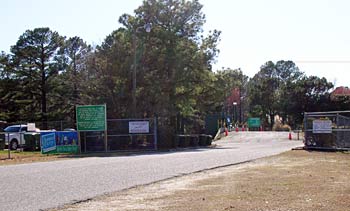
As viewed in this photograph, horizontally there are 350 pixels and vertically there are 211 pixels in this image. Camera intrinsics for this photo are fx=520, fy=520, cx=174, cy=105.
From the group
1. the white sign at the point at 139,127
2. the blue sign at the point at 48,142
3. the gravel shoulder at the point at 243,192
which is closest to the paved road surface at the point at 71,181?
the gravel shoulder at the point at 243,192

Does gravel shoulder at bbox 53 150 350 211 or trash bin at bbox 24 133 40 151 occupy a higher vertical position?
trash bin at bbox 24 133 40 151

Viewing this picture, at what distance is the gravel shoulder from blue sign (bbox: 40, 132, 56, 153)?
56.8 ft

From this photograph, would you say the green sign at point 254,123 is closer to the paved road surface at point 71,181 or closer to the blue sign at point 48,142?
the blue sign at point 48,142

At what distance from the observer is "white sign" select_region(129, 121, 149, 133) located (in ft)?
112

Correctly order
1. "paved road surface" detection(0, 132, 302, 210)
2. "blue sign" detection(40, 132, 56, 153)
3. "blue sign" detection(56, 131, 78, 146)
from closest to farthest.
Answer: "paved road surface" detection(0, 132, 302, 210), "blue sign" detection(40, 132, 56, 153), "blue sign" detection(56, 131, 78, 146)

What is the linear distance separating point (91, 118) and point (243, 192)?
2225 cm

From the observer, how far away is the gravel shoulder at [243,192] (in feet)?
32.2

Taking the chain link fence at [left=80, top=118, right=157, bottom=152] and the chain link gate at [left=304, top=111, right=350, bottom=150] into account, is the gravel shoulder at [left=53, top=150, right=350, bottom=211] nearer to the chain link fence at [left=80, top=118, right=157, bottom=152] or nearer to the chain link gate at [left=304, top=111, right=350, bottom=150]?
the chain link gate at [left=304, top=111, right=350, bottom=150]

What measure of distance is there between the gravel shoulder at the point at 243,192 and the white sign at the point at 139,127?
17455 mm

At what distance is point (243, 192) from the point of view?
1152cm

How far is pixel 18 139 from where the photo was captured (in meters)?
38.1

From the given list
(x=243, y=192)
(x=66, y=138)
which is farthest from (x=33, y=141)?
(x=243, y=192)

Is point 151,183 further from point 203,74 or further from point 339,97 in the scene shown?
point 339,97

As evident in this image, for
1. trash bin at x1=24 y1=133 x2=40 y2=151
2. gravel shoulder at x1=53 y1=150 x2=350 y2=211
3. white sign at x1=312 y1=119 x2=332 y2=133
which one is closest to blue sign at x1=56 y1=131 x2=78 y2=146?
trash bin at x1=24 y1=133 x2=40 y2=151
